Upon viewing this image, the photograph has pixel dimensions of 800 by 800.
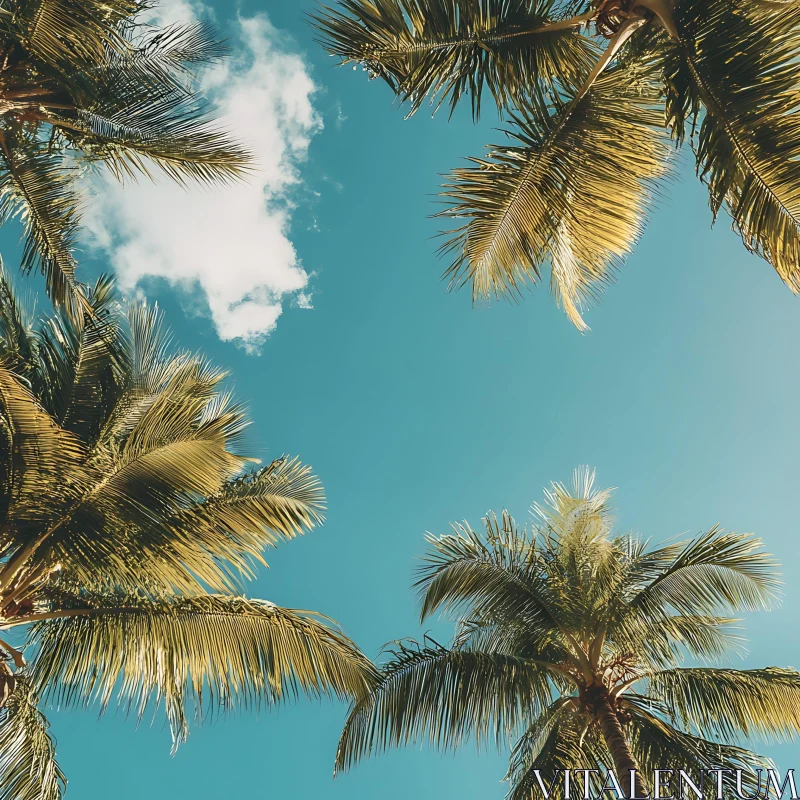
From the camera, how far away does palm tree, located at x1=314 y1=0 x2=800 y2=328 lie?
13.9 ft

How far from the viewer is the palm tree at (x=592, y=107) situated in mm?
4227

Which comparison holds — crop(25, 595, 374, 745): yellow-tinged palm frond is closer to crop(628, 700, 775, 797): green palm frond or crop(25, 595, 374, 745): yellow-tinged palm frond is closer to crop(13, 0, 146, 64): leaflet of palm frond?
crop(628, 700, 775, 797): green palm frond

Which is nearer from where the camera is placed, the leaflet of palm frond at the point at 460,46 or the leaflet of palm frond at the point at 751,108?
the leaflet of palm frond at the point at 751,108

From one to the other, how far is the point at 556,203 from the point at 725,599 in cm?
551

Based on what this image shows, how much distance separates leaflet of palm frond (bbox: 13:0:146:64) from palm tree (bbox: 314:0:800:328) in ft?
7.76

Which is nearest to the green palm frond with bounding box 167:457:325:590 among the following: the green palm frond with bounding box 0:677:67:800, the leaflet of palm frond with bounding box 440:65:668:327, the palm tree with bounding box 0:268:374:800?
the palm tree with bounding box 0:268:374:800

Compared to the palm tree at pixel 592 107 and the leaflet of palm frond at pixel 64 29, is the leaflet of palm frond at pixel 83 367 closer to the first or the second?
the leaflet of palm frond at pixel 64 29

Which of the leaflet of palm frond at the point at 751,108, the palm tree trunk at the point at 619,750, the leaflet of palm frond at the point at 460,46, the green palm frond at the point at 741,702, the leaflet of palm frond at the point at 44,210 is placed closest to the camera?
the leaflet of palm frond at the point at 751,108

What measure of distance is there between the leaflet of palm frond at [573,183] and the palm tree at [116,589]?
335cm

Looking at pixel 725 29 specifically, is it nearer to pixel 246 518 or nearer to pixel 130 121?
pixel 130 121

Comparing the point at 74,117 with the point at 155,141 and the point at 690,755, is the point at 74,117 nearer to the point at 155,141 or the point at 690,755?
the point at 155,141

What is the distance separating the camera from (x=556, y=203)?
583 centimetres

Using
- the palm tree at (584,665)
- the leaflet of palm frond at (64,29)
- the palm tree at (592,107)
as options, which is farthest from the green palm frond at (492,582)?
the leaflet of palm frond at (64,29)

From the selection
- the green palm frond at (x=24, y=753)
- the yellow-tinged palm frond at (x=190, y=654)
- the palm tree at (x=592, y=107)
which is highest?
the palm tree at (x=592, y=107)
